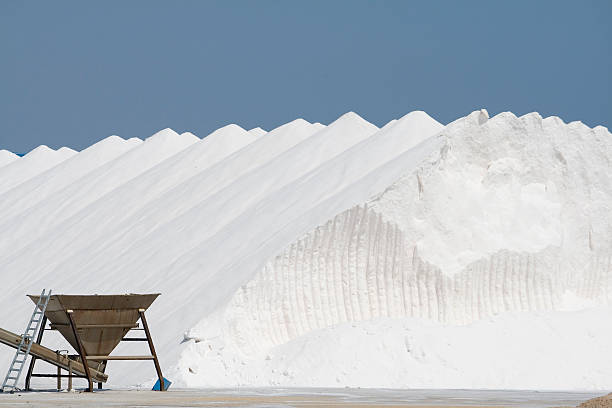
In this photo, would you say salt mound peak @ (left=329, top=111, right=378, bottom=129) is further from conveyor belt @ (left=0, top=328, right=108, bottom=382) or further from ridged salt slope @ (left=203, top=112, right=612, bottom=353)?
conveyor belt @ (left=0, top=328, right=108, bottom=382)

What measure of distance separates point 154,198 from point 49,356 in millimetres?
19021

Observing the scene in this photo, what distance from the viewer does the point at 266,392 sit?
18.0m

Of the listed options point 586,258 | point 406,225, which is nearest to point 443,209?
point 406,225

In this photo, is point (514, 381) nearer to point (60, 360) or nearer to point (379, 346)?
point (379, 346)

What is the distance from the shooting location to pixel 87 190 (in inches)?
1679

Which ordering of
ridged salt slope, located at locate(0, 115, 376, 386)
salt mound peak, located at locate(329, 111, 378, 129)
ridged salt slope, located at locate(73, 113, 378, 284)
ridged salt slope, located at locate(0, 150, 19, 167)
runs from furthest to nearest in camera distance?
1. ridged salt slope, located at locate(0, 150, 19, 167)
2. salt mound peak, located at locate(329, 111, 378, 129)
3. ridged salt slope, located at locate(73, 113, 378, 284)
4. ridged salt slope, located at locate(0, 115, 376, 386)

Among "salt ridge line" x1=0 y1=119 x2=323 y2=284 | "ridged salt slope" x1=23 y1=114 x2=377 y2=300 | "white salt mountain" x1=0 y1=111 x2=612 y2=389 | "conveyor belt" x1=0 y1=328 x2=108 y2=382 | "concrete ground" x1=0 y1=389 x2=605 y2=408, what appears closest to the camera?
"concrete ground" x1=0 y1=389 x2=605 y2=408

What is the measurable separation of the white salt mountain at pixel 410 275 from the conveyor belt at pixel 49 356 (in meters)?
1.99

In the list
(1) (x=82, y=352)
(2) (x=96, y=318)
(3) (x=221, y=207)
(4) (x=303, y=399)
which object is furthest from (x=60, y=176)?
(4) (x=303, y=399)

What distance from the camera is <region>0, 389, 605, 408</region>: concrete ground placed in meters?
14.3

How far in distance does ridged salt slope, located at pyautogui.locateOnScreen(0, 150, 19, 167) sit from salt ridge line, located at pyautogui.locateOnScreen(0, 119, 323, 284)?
23.6 m

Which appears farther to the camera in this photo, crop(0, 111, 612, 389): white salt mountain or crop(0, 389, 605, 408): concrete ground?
crop(0, 111, 612, 389): white salt mountain

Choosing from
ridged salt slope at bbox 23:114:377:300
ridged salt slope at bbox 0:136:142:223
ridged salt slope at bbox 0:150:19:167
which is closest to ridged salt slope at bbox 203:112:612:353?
ridged salt slope at bbox 23:114:377:300

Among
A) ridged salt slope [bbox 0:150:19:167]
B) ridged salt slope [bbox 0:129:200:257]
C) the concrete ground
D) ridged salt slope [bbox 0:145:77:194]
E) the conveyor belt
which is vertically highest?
ridged salt slope [bbox 0:150:19:167]
